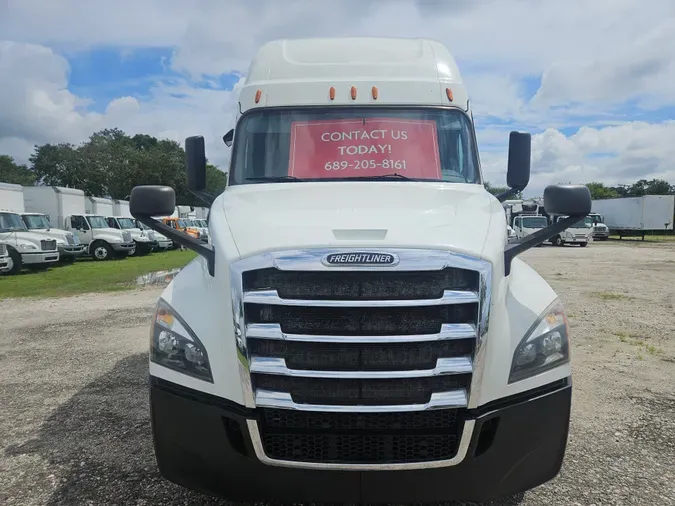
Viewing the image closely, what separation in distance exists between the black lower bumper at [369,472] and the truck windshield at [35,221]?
67.4 ft

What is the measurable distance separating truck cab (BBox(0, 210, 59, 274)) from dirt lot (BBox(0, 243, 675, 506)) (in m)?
9.43

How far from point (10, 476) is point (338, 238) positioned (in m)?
2.94

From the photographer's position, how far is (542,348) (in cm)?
272

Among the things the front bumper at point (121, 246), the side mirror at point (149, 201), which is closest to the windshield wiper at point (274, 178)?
the side mirror at point (149, 201)

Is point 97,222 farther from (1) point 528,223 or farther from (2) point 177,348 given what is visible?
(1) point 528,223

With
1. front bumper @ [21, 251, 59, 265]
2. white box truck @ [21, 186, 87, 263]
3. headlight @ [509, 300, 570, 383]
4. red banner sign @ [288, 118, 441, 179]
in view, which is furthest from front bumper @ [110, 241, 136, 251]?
headlight @ [509, 300, 570, 383]

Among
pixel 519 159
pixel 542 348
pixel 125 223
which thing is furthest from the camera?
pixel 125 223

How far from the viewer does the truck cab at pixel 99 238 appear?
936 inches

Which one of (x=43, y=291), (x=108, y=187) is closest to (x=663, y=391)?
(x=43, y=291)

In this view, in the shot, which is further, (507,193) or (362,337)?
(507,193)

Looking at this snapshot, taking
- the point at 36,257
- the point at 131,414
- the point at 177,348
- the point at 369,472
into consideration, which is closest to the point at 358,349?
the point at 369,472

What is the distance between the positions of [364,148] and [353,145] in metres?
0.10

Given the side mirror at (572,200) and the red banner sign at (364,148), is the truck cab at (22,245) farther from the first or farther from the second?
the side mirror at (572,200)

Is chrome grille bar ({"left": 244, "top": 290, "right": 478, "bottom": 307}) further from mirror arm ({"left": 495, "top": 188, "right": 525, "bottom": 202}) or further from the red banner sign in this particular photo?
mirror arm ({"left": 495, "top": 188, "right": 525, "bottom": 202})
